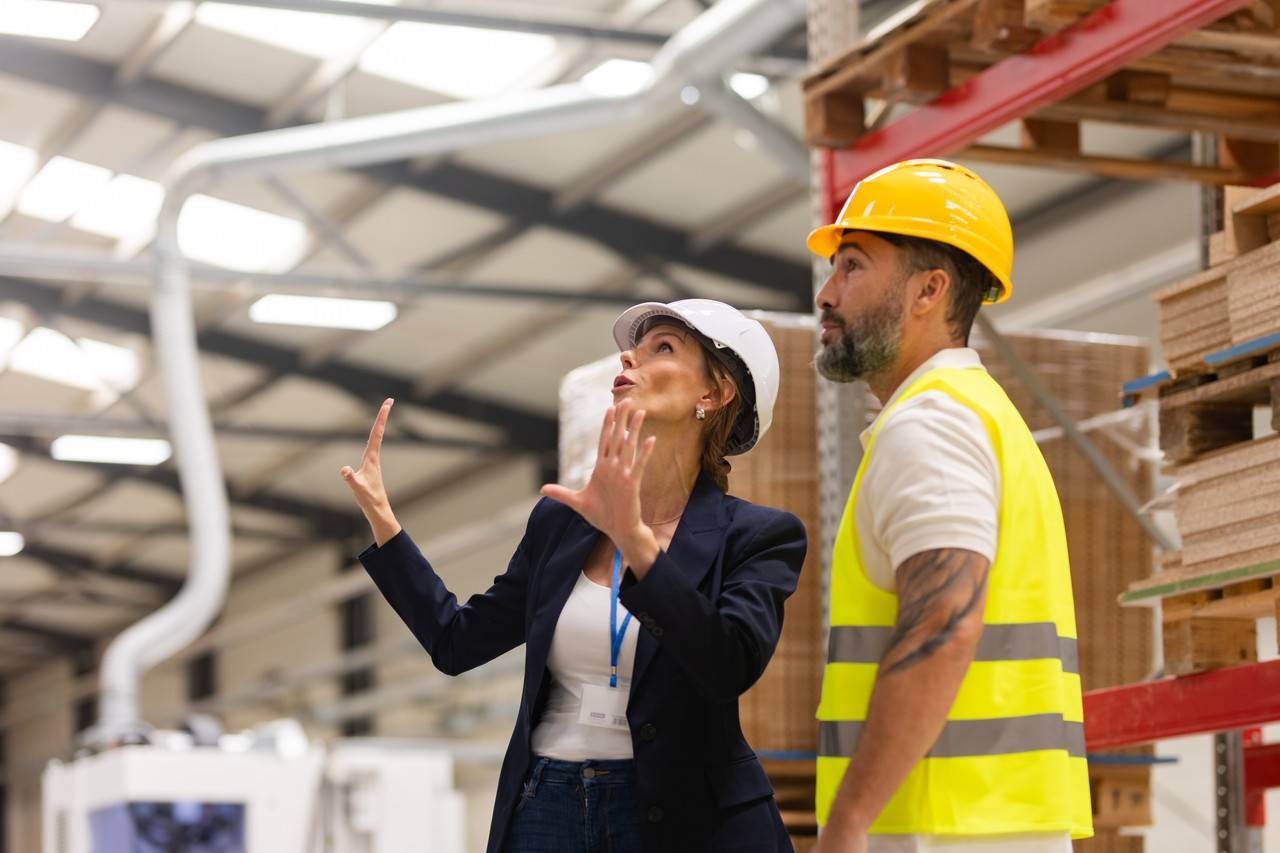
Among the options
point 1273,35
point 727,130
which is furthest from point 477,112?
point 1273,35

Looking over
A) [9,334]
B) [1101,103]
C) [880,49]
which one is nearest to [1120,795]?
[1101,103]

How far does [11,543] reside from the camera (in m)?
25.9

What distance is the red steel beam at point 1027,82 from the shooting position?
4.57 m

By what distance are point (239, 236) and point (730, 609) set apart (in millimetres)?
14557

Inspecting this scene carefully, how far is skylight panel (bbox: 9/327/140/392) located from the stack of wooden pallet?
16.2 meters

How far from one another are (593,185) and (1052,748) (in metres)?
13.0

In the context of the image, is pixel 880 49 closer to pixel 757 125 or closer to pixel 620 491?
pixel 620 491

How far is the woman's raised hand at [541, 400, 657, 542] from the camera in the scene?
254 centimetres

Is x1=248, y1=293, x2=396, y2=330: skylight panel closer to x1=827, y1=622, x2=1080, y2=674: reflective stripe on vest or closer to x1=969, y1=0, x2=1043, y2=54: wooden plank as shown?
x1=969, y1=0, x2=1043, y2=54: wooden plank

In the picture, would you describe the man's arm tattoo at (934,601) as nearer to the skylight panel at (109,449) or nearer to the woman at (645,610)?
the woman at (645,610)

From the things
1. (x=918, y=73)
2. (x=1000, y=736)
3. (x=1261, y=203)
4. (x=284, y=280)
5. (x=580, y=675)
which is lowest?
(x=1000, y=736)

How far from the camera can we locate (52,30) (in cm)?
1355

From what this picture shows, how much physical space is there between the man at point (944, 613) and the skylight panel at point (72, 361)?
17552 millimetres

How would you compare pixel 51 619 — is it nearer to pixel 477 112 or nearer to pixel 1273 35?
pixel 477 112
